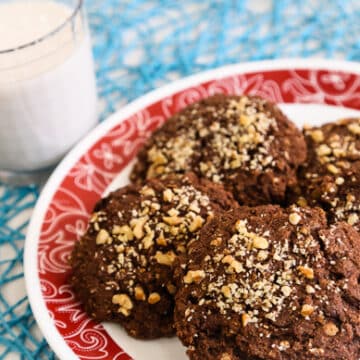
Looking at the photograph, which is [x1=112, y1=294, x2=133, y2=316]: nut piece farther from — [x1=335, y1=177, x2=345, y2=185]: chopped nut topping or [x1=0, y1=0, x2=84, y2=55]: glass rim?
[x1=0, y1=0, x2=84, y2=55]: glass rim

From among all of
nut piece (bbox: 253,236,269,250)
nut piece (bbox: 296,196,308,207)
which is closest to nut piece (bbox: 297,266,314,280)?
nut piece (bbox: 253,236,269,250)

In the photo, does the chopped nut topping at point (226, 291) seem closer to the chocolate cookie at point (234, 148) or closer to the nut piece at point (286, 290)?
the nut piece at point (286, 290)

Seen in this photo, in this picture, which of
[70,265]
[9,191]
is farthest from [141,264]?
[9,191]

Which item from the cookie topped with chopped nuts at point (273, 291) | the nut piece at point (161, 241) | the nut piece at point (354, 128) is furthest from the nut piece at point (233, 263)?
the nut piece at point (354, 128)

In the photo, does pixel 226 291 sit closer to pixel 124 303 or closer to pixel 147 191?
pixel 124 303

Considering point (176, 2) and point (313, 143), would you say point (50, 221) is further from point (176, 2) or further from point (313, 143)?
point (176, 2)
